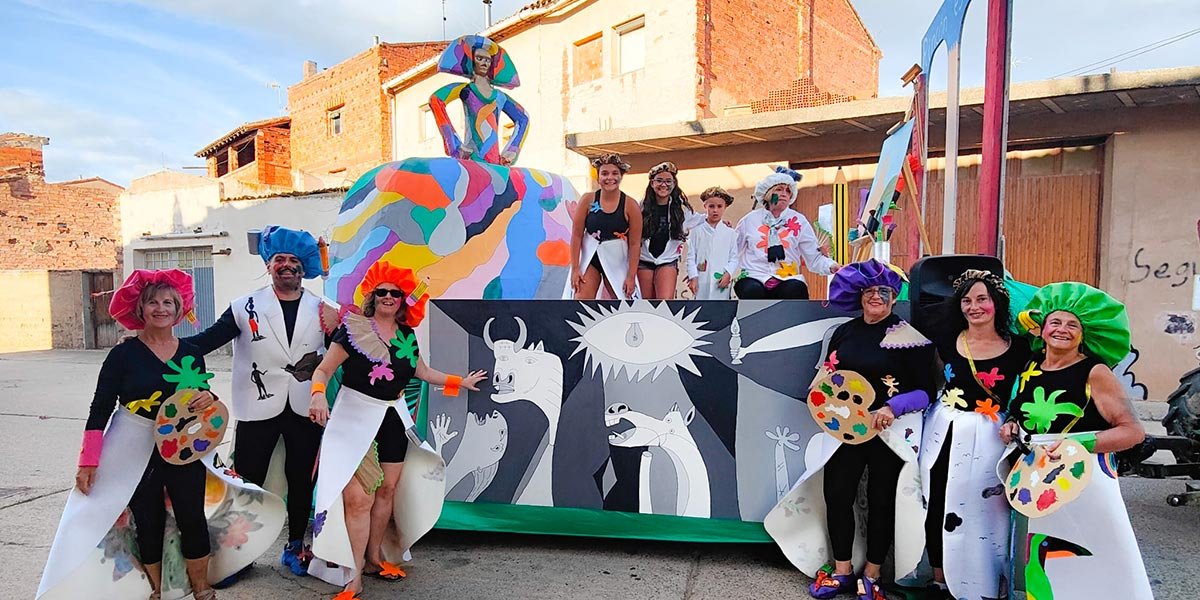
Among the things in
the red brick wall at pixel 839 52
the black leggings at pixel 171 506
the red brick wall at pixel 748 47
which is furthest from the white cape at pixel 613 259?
the red brick wall at pixel 839 52

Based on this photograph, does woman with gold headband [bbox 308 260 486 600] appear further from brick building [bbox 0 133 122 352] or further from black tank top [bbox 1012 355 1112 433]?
brick building [bbox 0 133 122 352]

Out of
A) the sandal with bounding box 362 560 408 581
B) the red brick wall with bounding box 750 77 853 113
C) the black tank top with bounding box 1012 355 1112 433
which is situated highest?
the red brick wall with bounding box 750 77 853 113

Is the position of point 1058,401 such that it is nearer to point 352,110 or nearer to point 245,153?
point 352,110

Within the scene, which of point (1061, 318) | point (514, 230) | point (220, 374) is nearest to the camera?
point (1061, 318)

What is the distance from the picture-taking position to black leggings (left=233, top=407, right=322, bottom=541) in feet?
11.5

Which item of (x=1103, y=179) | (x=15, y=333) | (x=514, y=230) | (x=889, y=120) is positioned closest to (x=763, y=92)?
(x=889, y=120)

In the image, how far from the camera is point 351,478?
3166 millimetres

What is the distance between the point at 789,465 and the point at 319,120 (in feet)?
73.1

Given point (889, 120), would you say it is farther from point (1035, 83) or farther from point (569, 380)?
point (569, 380)

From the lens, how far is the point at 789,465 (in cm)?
361

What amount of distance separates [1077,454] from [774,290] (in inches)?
91.8

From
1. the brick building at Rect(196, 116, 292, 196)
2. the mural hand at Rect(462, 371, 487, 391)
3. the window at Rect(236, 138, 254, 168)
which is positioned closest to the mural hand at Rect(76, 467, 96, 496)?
the mural hand at Rect(462, 371, 487, 391)

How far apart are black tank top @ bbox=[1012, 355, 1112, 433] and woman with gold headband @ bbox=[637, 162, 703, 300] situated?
8.18 ft

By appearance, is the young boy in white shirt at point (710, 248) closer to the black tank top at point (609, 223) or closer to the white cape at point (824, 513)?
the black tank top at point (609, 223)
